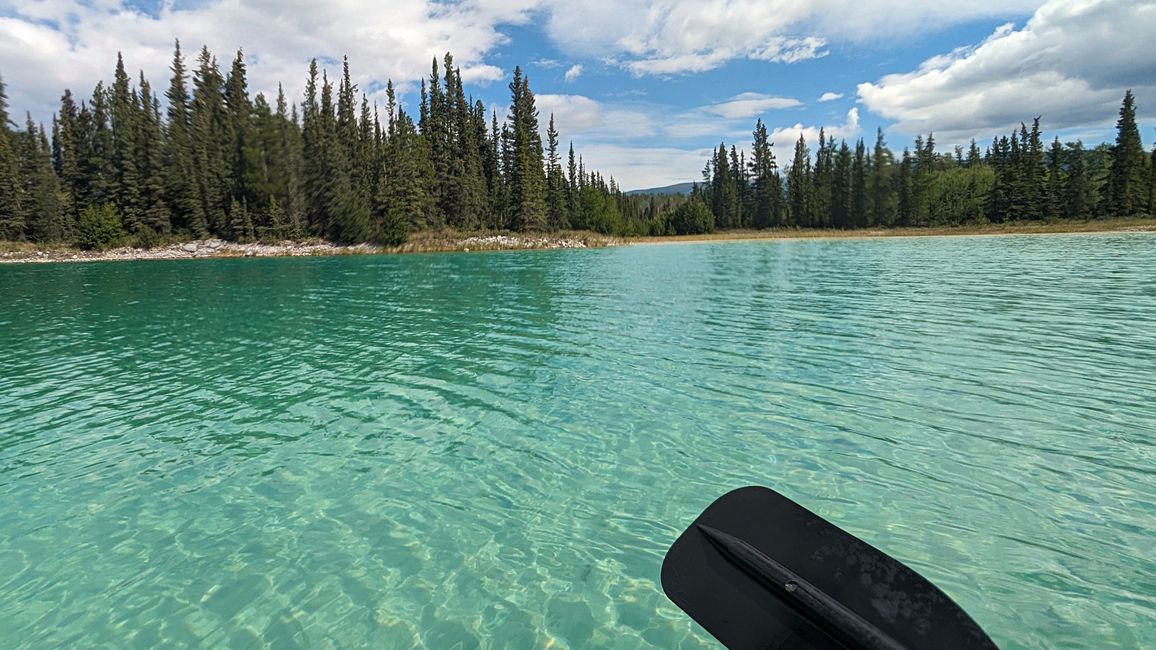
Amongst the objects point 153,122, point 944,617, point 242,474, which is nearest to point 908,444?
point 944,617

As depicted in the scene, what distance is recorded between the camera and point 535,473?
6.72 meters

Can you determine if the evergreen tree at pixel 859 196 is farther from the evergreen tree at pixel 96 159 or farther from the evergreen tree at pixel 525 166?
the evergreen tree at pixel 96 159

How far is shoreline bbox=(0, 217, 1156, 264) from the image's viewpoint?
219ft

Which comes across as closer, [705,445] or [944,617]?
[944,617]

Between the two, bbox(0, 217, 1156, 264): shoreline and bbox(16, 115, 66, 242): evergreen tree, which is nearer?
bbox(0, 217, 1156, 264): shoreline

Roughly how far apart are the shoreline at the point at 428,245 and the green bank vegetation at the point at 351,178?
1.31 metres

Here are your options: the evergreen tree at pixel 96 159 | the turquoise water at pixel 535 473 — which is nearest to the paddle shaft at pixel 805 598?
the turquoise water at pixel 535 473

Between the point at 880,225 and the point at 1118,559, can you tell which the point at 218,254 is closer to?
the point at 1118,559

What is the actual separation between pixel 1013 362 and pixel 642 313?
10.3m

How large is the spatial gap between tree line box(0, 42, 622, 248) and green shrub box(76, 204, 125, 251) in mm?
160

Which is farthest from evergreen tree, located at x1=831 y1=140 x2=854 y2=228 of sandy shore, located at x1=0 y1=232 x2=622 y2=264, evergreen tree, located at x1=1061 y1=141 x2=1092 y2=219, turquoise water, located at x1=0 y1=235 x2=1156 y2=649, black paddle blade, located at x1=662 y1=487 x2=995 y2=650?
black paddle blade, located at x1=662 y1=487 x2=995 y2=650

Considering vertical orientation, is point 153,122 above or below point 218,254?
above

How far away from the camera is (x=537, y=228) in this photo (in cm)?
8650

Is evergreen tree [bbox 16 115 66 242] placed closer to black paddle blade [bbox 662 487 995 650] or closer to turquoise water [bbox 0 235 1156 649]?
turquoise water [bbox 0 235 1156 649]
